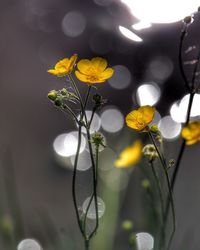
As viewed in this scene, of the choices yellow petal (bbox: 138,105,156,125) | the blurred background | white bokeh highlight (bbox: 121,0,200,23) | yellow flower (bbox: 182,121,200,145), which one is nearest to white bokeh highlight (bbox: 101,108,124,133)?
the blurred background

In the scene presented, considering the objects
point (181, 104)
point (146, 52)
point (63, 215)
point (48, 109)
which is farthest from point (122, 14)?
point (63, 215)

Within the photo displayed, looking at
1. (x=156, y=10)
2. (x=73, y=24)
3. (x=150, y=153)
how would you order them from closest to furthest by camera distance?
(x=150, y=153) → (x=156, y=10) → (x=73, y=24)

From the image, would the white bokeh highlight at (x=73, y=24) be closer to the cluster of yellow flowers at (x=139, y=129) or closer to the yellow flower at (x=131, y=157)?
the cluster of yellow flowers at (x=139, y=129)

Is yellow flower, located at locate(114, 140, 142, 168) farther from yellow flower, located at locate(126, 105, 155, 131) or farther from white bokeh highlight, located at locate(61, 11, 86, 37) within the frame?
white bokeh highlight, located at locate(61, 11, 86, 37)

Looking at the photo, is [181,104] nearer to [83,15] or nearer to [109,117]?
[109,117]

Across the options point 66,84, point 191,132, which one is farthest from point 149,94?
point 191,132

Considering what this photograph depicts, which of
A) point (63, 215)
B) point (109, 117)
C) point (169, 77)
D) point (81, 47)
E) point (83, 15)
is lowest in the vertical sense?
point (63, 215)

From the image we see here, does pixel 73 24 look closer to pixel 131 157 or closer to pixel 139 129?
pixel 139 129
